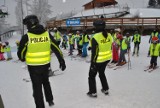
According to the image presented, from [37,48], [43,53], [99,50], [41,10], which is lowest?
[99,50]

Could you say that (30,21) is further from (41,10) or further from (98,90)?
(41,10)

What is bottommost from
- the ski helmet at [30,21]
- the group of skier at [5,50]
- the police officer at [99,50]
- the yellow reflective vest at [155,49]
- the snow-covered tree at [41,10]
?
the group of skier at [5,50]

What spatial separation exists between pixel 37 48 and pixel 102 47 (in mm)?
1889

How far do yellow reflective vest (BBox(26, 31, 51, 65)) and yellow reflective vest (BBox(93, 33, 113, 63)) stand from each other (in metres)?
1.47

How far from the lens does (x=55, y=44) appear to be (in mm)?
5336

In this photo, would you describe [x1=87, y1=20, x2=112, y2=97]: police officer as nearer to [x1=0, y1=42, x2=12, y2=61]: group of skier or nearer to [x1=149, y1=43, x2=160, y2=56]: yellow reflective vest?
[x1=149, y1=43, x2=160, y2=56]: yellow reflective vest

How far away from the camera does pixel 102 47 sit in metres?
6.21

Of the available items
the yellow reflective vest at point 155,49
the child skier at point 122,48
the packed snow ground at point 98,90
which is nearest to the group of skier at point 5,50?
the packed snow ground at point 98,90

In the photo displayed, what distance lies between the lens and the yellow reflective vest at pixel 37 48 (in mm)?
4961

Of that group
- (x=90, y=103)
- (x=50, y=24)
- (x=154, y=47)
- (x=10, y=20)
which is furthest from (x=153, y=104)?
(x=10, y=20)

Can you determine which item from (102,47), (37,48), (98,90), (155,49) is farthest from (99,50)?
(155,49)

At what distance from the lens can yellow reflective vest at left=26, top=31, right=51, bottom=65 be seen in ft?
16.3

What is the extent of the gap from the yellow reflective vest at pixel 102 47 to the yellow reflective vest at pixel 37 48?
1473 mm

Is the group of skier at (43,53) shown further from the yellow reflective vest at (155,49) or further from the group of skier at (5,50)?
the group of skier at (5,50)
